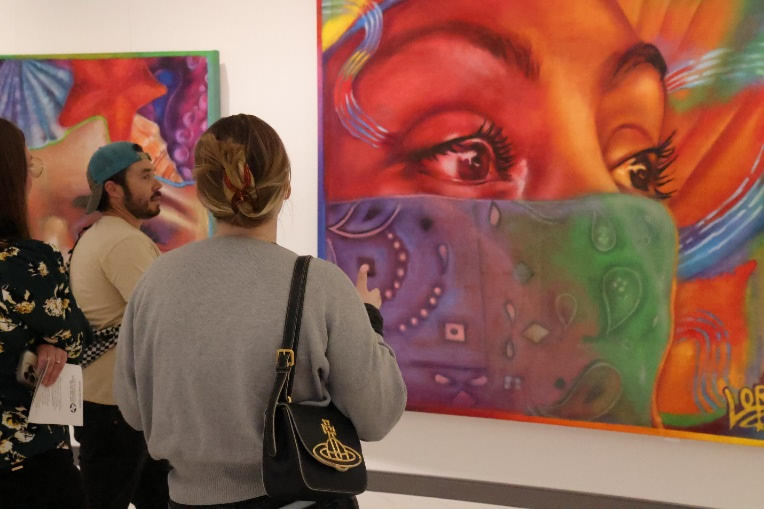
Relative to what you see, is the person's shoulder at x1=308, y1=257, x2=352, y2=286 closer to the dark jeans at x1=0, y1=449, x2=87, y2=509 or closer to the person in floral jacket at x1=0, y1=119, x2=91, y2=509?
the person in floral jacket at x1=0, y1=119, x2=91, y2=509

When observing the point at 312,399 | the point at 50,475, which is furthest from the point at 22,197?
the point at 312,399

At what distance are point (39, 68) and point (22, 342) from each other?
7.00ft

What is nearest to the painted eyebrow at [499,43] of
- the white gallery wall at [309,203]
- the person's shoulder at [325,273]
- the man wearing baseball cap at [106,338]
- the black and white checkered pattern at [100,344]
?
the white gallery wall at [309,203]

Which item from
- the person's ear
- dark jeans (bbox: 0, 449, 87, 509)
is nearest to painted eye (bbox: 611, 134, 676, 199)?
the person's ear

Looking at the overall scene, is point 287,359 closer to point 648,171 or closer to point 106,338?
point 106,338

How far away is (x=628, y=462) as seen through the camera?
282cm

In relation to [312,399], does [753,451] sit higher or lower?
lower

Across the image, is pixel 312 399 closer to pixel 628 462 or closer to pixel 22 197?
pixel 22 197

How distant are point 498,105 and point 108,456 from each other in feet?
6.02

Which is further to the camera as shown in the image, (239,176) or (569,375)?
(569,375)

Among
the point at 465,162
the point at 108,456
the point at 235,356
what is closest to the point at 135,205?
the point at 108,456

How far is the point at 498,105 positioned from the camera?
2832 millimetres
